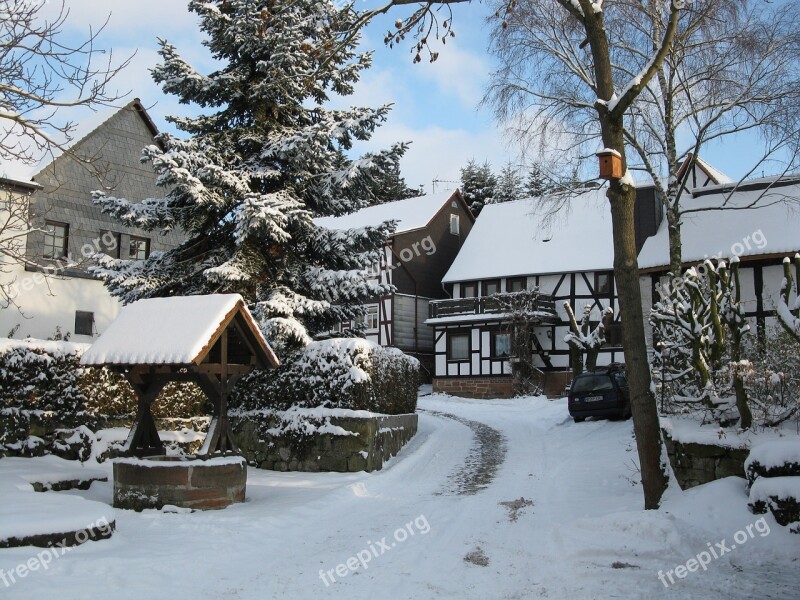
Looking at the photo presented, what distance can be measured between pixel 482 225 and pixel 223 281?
26.2 metres

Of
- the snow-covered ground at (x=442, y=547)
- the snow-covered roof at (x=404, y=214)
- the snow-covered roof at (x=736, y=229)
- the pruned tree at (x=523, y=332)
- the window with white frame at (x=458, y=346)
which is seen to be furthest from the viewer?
the snow-covered roof at (x=404, y=214)

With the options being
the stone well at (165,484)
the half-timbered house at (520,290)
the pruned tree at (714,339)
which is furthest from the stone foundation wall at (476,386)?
the stone well at (165,484)

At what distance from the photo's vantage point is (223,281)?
14.9m

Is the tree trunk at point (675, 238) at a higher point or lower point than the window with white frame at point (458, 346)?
higher

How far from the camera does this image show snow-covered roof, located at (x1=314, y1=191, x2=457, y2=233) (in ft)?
128

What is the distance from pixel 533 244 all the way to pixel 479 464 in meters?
23.2

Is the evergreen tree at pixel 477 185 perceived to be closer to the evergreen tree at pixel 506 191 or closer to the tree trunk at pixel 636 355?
the evergreen tree at pixel 506 191

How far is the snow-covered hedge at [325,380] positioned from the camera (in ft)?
45.6

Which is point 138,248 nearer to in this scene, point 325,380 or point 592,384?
point 325,380

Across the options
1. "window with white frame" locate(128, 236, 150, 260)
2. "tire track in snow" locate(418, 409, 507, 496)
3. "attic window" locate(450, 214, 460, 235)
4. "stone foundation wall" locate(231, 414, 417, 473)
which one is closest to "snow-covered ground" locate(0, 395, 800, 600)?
"tire track in snow" locate(418, 409, 507, 496)

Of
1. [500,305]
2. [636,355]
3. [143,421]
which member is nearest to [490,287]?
[500,305]

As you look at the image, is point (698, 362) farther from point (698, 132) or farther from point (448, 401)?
point (448, 401)

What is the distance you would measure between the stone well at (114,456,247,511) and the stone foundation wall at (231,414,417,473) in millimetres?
3584

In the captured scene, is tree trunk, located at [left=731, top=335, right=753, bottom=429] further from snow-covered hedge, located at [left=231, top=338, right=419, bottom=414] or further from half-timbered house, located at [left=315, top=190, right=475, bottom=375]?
half-timbered house, located at [left=315, top=190, right=475, bottom=375]
